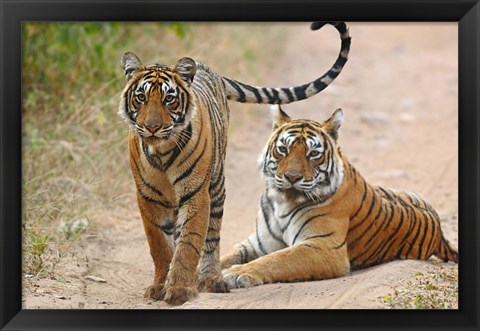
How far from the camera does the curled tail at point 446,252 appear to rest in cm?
647

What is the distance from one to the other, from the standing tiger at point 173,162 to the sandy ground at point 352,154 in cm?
23

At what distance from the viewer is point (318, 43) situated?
14.8m

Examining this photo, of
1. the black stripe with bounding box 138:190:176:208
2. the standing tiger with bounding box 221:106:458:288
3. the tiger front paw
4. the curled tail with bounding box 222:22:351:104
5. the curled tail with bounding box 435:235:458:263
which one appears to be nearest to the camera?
the black stripe with bounding box 138:190:176:208

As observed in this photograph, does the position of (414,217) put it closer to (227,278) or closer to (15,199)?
(227,278)

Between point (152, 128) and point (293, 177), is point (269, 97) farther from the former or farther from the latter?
point (152, 128)

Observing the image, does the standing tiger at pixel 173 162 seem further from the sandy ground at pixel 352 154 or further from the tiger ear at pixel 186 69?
the sandy ground at pixel 352 154

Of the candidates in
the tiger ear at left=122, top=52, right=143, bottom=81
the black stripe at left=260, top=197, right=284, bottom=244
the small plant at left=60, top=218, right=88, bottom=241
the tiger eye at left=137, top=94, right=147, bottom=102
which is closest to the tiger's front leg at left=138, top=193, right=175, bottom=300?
the tiger eye at left=137, top=94, right=147, bottom=102

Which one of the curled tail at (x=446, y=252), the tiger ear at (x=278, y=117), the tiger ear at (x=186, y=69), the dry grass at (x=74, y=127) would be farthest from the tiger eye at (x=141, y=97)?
the curled tail at (x=446, y=252)

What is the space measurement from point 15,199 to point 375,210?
2516mm

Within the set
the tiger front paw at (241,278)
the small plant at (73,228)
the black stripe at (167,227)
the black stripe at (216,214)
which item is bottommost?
the tiger front paw at (241,278)

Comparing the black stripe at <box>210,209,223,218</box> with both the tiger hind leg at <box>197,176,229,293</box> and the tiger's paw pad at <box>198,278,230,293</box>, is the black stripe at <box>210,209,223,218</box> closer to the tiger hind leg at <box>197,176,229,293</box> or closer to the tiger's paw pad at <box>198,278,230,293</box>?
the tiger hind leg at <box>197,176,229,293</box>

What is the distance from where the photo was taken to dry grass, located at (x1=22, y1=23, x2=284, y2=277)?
6.66 meters

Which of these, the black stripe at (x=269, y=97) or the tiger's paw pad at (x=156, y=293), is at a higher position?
the black stripe at (x=269, y=97)
